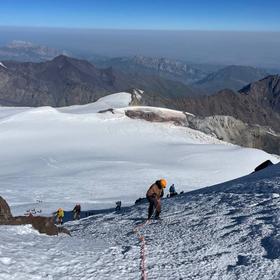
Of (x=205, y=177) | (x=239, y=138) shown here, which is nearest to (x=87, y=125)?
(x=205, y=177)

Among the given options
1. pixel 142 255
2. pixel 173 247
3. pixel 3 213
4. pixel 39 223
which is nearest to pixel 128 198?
pixel 3 213

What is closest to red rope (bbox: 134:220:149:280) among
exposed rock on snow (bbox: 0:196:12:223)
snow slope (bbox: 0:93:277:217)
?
exposed rock on snow (bbox: 0:196:12:223)

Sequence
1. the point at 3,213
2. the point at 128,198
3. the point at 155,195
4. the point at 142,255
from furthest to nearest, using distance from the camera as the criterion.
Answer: the point at 128,198, the point at 3,213, the point at 155,195, the point at 142,255

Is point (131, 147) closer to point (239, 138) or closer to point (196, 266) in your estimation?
point (239, 138)

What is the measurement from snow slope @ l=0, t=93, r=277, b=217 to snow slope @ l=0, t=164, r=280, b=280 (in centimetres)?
1291

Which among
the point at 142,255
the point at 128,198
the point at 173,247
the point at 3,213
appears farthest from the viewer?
the point at 128,198

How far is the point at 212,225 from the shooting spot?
41.4ft

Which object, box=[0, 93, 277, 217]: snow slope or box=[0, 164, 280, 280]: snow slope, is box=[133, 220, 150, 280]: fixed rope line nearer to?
box=[0, 164, 280, 280]: snow slope

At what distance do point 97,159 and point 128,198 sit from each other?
1524cm

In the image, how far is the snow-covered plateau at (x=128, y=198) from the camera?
9.61 metres

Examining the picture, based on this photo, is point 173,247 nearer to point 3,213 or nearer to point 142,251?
point 142,251

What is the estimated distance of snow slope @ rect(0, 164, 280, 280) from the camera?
9.14 meters

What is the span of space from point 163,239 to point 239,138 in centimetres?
7760

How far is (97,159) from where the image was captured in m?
44.2
